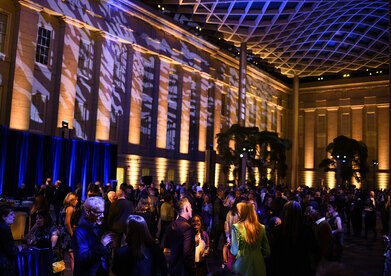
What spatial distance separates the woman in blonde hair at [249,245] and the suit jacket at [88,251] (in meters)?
1.68

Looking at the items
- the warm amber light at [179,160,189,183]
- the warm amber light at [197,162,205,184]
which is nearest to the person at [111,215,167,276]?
the warm amber light at [179,160,189,183]

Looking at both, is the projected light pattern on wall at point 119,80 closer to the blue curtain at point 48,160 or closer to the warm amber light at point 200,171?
the warm amber light at point 200,171

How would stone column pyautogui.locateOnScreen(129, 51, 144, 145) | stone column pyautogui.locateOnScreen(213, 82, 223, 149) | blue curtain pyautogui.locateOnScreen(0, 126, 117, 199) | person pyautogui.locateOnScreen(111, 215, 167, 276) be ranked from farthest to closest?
stone column pyautogui.locateOnScreen(213, 82, 223, 149), stone column pyautogui.locateOnScreen(129, 51, 144, 145), blue curtain pyautogui.locateOnScreen(0, 126, 117, 199), person pyautogui.locateOnScreen(111, 215, 167, 276)

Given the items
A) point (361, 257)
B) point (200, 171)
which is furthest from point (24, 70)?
point (361, 257)

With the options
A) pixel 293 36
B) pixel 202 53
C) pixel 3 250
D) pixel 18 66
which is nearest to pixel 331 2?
pixel 293 36

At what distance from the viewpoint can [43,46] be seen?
2398 cm

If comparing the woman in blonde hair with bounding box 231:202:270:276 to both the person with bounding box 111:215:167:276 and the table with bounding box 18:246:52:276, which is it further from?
the table with bounding box 18:246:52:276

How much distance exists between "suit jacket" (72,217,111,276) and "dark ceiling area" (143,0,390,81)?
30757 mm

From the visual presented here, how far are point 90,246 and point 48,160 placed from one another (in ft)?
59.9

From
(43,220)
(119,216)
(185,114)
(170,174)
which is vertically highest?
(185,114)

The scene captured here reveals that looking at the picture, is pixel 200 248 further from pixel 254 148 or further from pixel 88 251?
pixel 254 148

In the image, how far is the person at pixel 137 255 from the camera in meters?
3.92

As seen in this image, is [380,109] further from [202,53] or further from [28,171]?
[28,171]

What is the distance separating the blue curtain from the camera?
779 inches
